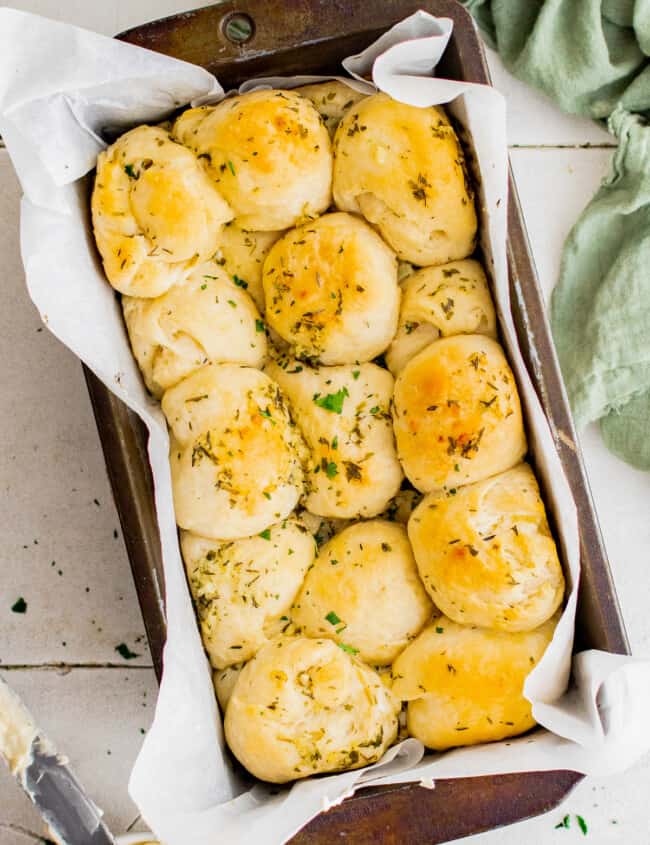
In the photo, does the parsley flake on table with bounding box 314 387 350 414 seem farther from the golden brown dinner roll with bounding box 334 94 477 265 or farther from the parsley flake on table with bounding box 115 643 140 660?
the parsley flake on table with bounding box 115 643 140 660

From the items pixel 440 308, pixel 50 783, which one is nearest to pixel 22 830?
pixel 50 783

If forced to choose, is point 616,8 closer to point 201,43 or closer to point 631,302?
point 631,302

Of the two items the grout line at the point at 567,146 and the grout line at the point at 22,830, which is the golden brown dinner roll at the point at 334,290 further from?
the grout line at the point at 22,830

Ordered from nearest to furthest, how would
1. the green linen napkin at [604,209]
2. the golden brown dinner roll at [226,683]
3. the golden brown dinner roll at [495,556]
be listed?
1. the golden brown dinner roll at [495,556]
2. the golden brown dinner roll at [226,683]
3. the green linen napkin at [604,209]

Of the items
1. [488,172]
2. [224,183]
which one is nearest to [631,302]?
[488,172]

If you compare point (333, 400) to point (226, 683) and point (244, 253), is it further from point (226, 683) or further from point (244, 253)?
point (226, 683)

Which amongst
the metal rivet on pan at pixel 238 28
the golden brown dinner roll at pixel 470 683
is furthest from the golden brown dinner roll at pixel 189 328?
the golden brown dinner roll at pixel 470 683

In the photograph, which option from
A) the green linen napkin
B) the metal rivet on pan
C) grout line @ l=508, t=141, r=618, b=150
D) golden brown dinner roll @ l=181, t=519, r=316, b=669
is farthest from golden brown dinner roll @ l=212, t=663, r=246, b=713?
grout line @ l=508, t=141, r=618, b=150
